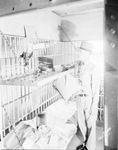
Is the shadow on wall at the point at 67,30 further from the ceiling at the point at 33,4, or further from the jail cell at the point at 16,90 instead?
the ceiling at the point at 33,4

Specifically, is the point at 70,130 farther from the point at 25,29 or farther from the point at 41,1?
the point at 41,1

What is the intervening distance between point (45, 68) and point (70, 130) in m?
1.15

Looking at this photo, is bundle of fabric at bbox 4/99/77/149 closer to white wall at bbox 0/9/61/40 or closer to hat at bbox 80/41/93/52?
hat at bbox 80/41/93/52

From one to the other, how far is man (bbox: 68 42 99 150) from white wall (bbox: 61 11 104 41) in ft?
5.11

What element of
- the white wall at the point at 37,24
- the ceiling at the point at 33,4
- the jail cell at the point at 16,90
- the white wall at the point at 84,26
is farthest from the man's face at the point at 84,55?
the ceiling at the point at 33,4

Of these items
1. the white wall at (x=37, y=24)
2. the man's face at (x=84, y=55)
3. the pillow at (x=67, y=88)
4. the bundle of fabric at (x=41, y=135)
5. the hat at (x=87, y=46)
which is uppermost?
the white wall at (x=37, y=24)

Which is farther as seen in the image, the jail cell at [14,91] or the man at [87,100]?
the man at [87,100]

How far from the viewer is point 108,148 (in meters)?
0.53

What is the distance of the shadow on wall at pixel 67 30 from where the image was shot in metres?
4.03

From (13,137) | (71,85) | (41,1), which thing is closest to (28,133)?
(13,137)

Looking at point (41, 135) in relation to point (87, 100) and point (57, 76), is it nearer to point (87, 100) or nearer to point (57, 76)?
point (57, 76)

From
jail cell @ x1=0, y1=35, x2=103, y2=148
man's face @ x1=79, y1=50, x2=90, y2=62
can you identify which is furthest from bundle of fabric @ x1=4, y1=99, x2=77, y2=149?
man's face @ x1=79, y1=50, x2=90, y2=62

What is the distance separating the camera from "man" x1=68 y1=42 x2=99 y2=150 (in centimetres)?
224

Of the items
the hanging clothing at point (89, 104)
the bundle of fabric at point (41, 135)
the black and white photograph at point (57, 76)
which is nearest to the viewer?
the black and white photograph at point (57, 76)
